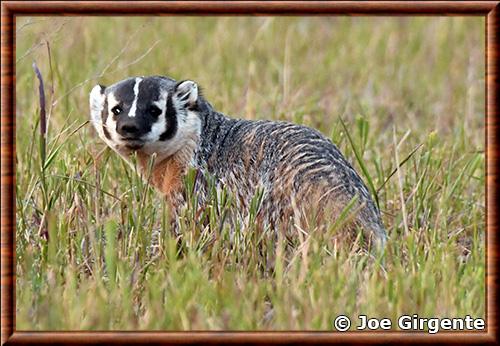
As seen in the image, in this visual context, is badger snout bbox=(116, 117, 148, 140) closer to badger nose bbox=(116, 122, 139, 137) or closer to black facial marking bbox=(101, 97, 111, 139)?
badger nose bbox=(116, 122, 139, 137)

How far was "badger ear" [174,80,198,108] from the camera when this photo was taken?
6926mm

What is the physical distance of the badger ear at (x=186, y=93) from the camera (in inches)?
273

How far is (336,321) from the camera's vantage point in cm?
523

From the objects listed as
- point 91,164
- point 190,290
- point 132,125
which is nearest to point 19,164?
point 91,164

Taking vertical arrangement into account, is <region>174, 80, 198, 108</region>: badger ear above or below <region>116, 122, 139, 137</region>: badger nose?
above

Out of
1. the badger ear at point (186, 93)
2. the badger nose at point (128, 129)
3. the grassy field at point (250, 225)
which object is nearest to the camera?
the grassy field at point (250, 225)

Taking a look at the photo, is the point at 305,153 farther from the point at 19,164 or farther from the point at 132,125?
the point at 19,164

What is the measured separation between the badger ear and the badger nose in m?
0.47

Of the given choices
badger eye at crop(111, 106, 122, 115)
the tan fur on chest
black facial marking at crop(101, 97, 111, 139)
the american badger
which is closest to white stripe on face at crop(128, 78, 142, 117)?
the american badger

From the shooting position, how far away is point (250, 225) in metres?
6.17

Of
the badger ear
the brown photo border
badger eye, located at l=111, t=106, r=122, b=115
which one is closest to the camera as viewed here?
the brown photo border

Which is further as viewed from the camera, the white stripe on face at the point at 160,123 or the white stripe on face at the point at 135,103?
the white stripe on face at the point at 160,123

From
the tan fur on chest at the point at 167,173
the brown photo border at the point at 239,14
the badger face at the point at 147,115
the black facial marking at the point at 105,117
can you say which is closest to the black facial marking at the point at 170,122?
the badger face at the point at 147,115

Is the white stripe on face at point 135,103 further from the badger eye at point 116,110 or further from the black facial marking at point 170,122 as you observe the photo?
→ the black facial marking at point 170,122
